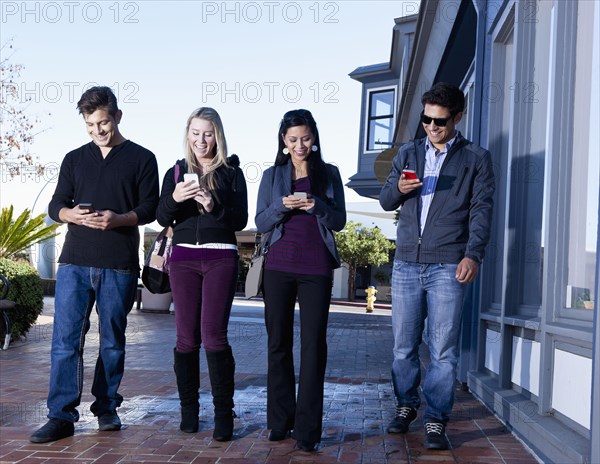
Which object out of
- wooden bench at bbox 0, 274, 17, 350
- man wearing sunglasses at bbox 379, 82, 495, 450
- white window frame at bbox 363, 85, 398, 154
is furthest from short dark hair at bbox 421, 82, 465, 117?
white window frame at bbox 363, 85, 398, 154

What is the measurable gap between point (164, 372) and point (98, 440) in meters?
3.14

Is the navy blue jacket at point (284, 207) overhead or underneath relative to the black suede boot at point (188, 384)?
overhead

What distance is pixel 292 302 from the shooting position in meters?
4.28

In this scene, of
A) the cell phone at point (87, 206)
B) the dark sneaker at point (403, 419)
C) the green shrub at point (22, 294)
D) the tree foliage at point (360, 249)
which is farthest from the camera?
the tree foliage at point (360, 249)

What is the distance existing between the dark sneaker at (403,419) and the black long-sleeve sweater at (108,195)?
5.97 feet

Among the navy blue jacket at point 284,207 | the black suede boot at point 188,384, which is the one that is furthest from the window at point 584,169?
the black suede boot at point 188,384

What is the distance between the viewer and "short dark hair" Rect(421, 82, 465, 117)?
4.34 meters

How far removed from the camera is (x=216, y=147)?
4449mm

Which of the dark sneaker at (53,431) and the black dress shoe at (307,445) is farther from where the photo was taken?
the dark sneaker at (53,431)

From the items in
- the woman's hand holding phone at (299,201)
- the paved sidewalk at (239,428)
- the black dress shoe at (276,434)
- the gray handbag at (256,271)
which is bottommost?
the paved sidewalk at (239,428)

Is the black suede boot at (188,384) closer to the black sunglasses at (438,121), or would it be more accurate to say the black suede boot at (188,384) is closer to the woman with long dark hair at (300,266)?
the woman with long dark hair at (300,266)

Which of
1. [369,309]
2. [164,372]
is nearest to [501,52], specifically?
[164,372]

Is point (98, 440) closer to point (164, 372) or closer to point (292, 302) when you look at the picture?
point (292, 302)

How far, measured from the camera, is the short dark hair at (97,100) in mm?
4348
